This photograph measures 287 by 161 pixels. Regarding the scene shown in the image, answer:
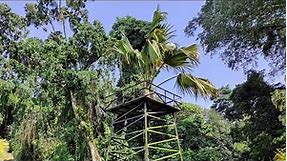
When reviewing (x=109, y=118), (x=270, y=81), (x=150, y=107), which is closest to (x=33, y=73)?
(x=109, y=118)

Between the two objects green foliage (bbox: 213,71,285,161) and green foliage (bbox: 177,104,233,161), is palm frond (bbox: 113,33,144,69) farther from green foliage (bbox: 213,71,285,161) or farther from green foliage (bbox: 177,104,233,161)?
green foliage (bbox: 177,104,233,161)

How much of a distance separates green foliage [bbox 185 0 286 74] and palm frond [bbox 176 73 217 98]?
1.53m

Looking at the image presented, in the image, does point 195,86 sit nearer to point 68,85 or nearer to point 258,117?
point 258,117

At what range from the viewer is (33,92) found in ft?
33.8

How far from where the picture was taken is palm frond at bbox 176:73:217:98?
26.2 feet

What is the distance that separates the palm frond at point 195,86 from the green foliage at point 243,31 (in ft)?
5.01

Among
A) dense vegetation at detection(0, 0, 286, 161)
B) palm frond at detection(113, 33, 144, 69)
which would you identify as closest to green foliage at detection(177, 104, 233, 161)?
dense vegetation at detection(0, 0, 286, 161)

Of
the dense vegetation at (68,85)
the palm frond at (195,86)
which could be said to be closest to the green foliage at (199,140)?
the dense vegetation at (68,85)

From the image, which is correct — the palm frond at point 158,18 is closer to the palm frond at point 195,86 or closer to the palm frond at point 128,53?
the palm frond at point 128,53

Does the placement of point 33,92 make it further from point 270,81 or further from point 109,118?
point 270,81

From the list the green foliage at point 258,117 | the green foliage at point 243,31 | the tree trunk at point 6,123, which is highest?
the green foliage at point 243,31

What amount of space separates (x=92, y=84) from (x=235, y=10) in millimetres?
3811

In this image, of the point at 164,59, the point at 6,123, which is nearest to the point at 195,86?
the point at 164,59

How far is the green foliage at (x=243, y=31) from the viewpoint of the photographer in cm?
839
